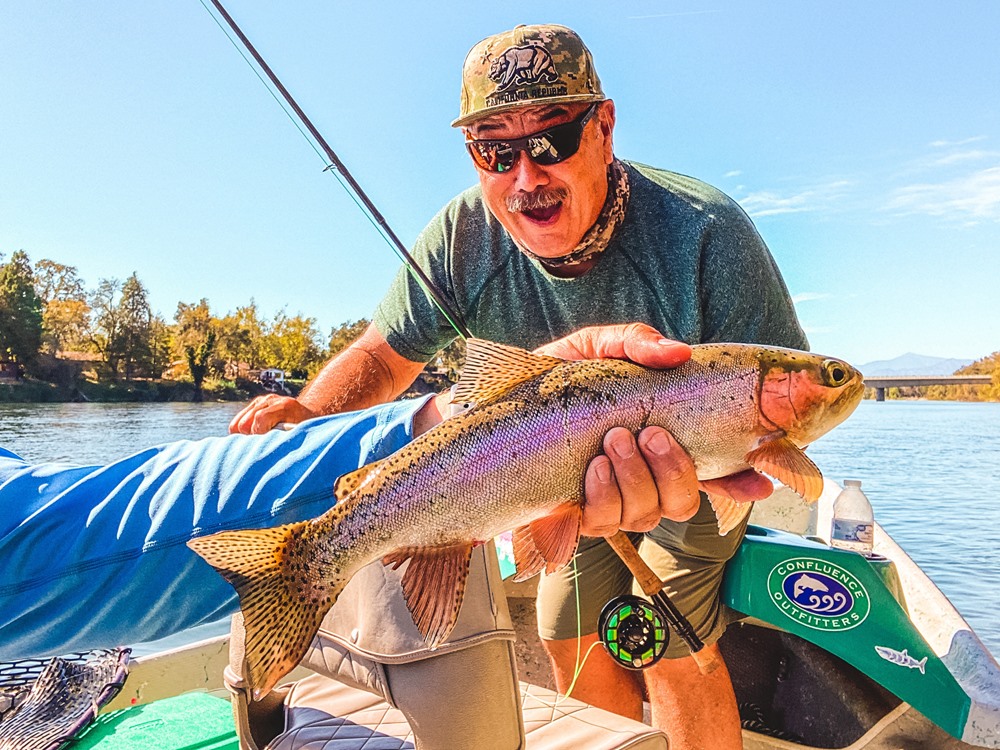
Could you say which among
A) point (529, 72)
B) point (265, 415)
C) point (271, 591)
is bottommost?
point (271, 591)

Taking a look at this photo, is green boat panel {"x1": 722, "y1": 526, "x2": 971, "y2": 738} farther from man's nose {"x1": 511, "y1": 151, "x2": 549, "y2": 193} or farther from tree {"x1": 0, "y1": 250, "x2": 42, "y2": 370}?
tree {"x1": 0, "y1": 250, "x2": 42, "y2": 370}

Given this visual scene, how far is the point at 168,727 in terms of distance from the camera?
3525mm

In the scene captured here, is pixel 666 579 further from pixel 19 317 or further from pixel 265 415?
pixel 19 317

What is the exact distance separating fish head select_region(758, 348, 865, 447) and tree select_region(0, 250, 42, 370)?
80.2m

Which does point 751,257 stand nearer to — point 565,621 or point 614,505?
point 614,505

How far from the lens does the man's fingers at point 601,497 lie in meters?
2.16

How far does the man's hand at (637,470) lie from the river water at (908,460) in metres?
11.0

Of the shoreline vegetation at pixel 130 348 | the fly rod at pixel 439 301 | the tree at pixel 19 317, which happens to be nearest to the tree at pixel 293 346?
the shoreline vegetation at pixel 130 348

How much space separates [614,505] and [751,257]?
4.84ft

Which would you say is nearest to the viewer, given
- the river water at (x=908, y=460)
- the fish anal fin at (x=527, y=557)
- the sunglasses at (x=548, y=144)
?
the fish anal fin at (x=527, y=557)

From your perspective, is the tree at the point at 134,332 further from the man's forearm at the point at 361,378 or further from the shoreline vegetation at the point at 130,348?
the man's forearm at the point at 361,378

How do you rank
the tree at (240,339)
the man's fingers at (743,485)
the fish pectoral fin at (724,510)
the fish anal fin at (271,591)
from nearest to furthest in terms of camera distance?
the fish anal fin at (271,591) → the man's fingers at (743,485) → the fish pectoral fin at (724,510) → the tree at (240,339)

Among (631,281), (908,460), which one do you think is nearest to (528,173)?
(631,281)

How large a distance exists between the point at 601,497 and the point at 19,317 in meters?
82.0
